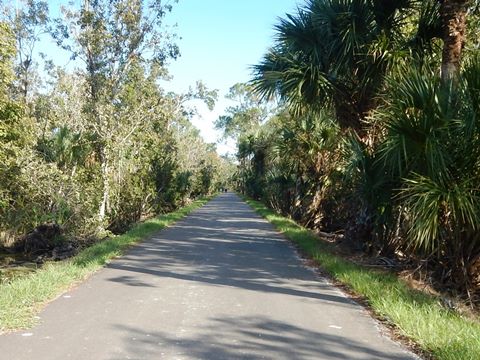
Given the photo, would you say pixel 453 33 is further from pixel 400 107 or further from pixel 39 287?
pixel 39 287

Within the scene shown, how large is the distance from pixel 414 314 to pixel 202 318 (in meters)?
2.69

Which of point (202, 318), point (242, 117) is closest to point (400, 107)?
point (202, 318)

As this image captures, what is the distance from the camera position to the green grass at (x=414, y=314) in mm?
5227

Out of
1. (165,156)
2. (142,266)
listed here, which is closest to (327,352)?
(142,266)

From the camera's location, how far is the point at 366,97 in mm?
12891

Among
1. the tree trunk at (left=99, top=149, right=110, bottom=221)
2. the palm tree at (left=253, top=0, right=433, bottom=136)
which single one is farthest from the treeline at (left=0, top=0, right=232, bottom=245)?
the palm tree at (left=253, top=0, right=433, bottom=136)

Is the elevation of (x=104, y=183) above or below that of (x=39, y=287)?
above

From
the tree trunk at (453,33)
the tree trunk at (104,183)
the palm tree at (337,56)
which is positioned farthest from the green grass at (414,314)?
the tree trunk at (104,183)

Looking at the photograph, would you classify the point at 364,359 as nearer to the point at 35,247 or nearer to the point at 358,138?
the point at 358,138

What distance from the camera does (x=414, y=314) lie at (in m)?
6.44

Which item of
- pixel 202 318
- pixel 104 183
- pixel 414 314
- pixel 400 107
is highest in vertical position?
pixel 400 107

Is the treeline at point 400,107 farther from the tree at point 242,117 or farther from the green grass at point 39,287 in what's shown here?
the tree at point 242,117

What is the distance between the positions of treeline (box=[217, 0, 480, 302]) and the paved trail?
7.12 feet

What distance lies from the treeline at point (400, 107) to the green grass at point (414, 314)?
914 millimetres
